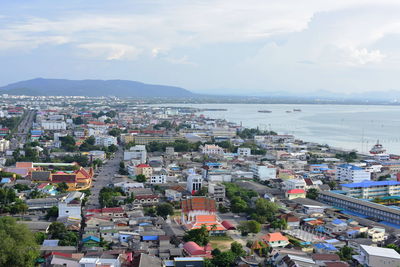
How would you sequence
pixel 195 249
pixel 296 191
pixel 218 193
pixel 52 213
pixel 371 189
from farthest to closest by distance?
pixel 371 189 → pixel 296 191 → pixel 218 193 → pixel 52 213 → pixel 195 249

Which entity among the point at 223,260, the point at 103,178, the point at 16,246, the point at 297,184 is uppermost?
the point at 16,246

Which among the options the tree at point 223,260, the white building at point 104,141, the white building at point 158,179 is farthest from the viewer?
the white building at point 104,141

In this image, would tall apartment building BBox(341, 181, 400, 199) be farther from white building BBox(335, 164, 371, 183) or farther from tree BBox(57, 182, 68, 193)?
tree BBox(57, 182, 68, 193)

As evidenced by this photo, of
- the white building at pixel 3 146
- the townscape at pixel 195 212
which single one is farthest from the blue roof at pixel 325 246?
the white building at pixel 3 146

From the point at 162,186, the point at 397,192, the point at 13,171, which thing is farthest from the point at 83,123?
the point at 397,192

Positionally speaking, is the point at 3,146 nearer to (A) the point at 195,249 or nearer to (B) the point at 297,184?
(B) the point at 297,184

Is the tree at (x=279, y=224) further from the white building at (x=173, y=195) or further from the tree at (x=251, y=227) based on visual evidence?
the white building at (x=173, y=195)

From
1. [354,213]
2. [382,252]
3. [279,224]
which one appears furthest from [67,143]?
[382,252]

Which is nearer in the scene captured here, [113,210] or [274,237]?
[274,237]
